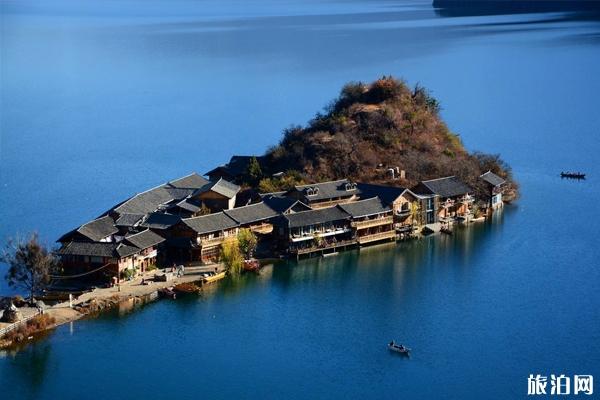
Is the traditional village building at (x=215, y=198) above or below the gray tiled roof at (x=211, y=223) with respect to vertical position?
above

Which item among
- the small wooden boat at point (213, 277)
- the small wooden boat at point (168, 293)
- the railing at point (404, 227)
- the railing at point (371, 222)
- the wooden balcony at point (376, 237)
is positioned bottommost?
the small wooden boat at point (168, 293)

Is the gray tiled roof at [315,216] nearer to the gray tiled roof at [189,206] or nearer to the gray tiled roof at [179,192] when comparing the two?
the gray tiled roof at [189,206]

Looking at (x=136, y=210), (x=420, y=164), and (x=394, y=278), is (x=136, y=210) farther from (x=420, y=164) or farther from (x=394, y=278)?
(x=420, y=164)

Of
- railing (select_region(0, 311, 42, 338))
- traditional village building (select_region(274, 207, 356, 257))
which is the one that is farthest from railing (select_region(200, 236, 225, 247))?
railing (select_region(0, 311, 42, 338))

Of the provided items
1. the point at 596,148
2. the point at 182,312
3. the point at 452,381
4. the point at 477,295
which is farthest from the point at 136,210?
the point at 596,148

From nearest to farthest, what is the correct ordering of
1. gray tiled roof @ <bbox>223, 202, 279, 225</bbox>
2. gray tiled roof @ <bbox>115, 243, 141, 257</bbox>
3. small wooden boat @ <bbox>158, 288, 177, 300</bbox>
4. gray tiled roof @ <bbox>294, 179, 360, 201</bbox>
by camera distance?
small wooden boat @ <bbox>158, 288, 177, 300</bbox> → gray tiled roof @ <bbox>115, 243, 141, 257</bbox> → gray tiled roof @ <bbox>223, 202, 279, 225</bbox> → gray tiled roof @ <bbox>294, 179, 360, 201</bbox>

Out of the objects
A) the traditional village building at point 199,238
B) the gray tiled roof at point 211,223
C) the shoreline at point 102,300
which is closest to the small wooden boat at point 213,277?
the shoreline at point 102,300

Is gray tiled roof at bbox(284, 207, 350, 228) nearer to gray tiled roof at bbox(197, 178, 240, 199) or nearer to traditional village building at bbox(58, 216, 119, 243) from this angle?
gray tiled roof at bbox(197, 178, 240, 199)
